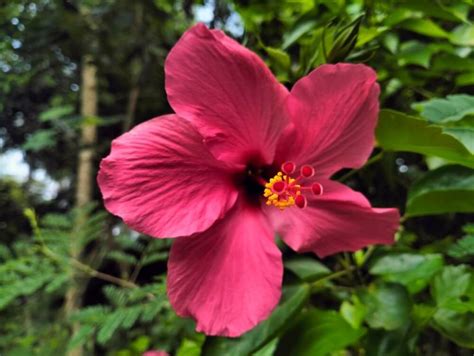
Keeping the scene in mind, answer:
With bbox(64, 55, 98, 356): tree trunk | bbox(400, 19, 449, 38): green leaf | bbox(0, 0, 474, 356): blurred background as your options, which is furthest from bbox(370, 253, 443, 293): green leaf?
bbox(64, 55, 98, 356): tree trunk

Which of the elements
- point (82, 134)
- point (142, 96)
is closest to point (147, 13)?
point (142, 96)

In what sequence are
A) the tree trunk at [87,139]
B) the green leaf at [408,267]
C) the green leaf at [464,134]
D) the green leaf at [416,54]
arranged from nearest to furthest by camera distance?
the green leaf at [464,134]
the green leaf at [408,267]
the green leaf at [416,54]
the tree trunk at [87,139]

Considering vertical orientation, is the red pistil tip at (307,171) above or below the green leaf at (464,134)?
below

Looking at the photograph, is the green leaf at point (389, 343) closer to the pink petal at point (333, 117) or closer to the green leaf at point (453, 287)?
the green leaf at point (453, 287)

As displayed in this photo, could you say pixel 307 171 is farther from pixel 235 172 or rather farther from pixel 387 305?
pixel 387 305

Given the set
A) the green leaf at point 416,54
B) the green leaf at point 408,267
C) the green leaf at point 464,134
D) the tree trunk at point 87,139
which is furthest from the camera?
the tree trunk at point 87,139

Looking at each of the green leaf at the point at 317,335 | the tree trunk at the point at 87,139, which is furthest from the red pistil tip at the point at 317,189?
the tree trunk at the point at 87,139

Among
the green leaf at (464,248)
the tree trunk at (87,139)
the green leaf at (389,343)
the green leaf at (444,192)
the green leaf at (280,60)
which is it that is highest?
the green leaf at (280,60)

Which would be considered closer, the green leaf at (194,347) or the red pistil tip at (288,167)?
the red pistil tip at (288,167)
